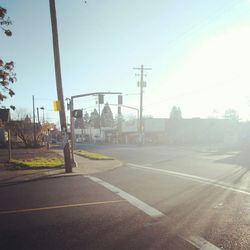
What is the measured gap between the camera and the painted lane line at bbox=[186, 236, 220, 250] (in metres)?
5.63

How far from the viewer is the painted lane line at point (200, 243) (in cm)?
563

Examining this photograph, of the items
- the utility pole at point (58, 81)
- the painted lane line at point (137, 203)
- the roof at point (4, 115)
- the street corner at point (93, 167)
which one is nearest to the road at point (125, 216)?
the painted lane line at point (137, 203)

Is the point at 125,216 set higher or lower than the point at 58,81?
lower

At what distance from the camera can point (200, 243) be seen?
5.82m

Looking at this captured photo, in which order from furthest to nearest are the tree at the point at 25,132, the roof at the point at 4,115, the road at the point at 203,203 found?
the tree at the point at 25,132
the roof at the point at 4,115
the road at the point at 203,203

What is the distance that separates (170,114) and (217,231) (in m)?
145

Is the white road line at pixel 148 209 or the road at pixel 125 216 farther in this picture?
the road at pixel 125 216

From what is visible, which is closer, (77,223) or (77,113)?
Answer: (77,223)

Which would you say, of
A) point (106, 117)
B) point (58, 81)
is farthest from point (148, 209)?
point (106, 117)

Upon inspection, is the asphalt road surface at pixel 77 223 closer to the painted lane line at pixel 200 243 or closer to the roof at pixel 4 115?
the painted lane line at pixel 200 243

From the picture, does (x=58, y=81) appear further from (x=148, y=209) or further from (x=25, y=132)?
(x=25, y=132)

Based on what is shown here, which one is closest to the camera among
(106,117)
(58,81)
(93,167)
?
(58,81)

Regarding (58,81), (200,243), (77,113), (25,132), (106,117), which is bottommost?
(200,243)

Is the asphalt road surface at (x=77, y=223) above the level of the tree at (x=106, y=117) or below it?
below
